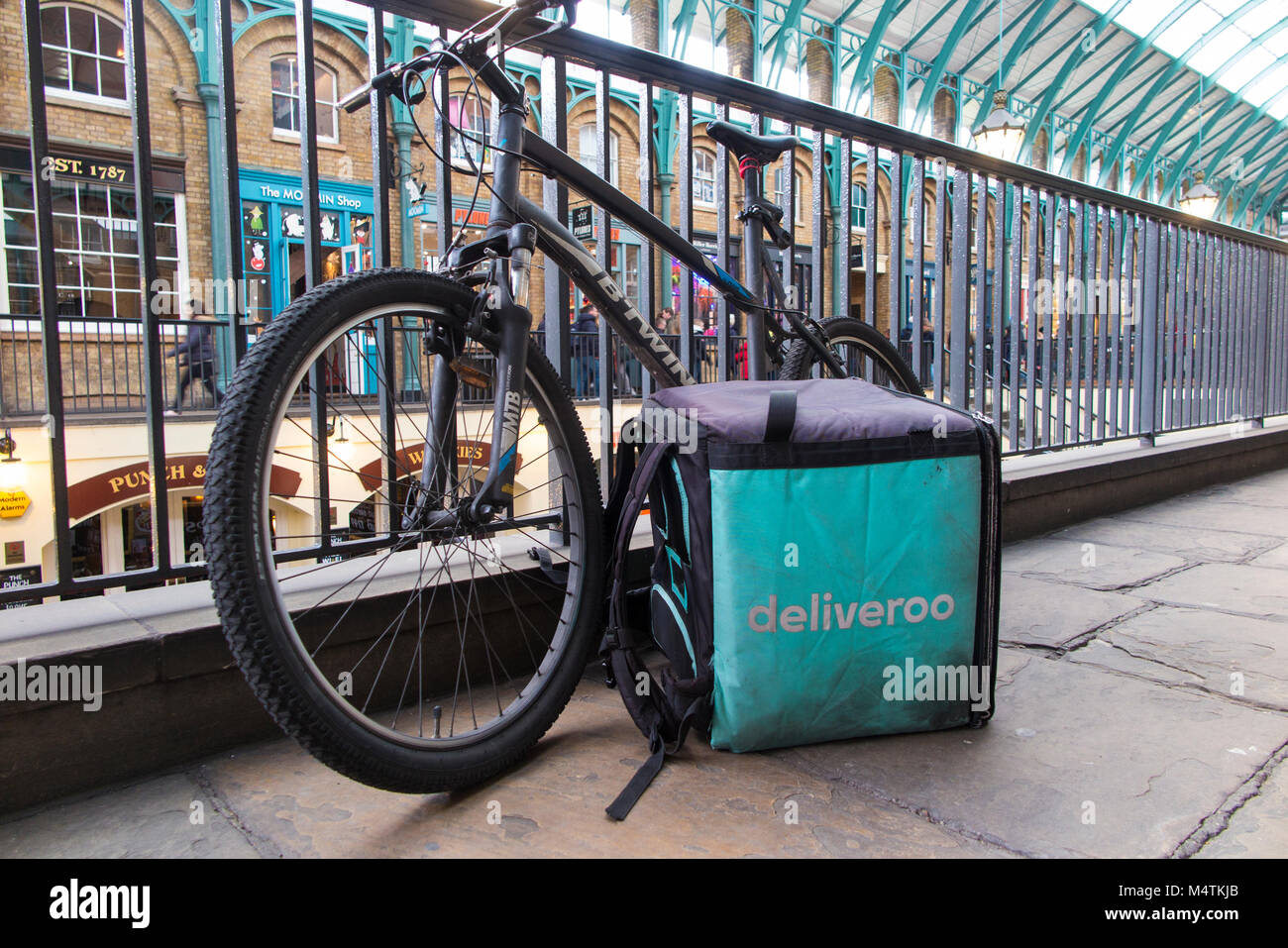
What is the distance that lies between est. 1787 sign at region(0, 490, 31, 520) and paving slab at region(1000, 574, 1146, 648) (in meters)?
8.50

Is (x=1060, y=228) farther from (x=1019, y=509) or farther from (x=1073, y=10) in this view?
(x=1073, y=10)

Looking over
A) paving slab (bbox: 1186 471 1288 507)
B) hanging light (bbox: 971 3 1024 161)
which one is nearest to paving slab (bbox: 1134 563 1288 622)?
paving slab (bbox: 1186 471 1288 507)

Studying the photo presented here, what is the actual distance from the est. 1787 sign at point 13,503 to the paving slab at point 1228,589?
348 inches

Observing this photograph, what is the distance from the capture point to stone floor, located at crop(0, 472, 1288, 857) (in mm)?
1023

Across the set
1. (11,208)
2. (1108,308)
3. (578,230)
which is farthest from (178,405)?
(1108,308)

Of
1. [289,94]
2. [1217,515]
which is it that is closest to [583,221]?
[1217,515]

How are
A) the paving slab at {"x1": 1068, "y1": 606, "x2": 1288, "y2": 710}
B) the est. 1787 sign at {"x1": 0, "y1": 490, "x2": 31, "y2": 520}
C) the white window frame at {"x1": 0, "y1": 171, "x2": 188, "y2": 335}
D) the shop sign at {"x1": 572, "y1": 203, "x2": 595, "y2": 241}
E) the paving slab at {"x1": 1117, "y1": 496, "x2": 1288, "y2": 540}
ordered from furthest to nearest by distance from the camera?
the white window frame at {"x1": 0, "y1": 171, "x2": 188, "y2": 335}
the est. 1787 sign at {"x1": 0, "y1": 490, "x2": 31, "y2": 520}
the paving slab at {"x1": 1117, "y1": 496, "x2": 1288, "y2": 540}
the shop sign at {"x1": 572, "y1": 203, "x2": 595, "y2": 241}
the paving slab at {"x1": 1068, "y1": 606, "x2": 1288, "y2": 710}

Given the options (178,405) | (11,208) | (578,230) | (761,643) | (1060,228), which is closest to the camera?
(761,643)

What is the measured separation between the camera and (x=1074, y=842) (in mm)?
1011

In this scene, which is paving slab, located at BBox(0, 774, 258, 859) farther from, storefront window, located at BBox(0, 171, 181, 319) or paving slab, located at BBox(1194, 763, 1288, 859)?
storefront window, located at BBox(0, 171, 181, 319)

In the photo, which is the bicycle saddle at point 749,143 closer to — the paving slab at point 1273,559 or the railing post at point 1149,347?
the paving slab at point 1273,559
